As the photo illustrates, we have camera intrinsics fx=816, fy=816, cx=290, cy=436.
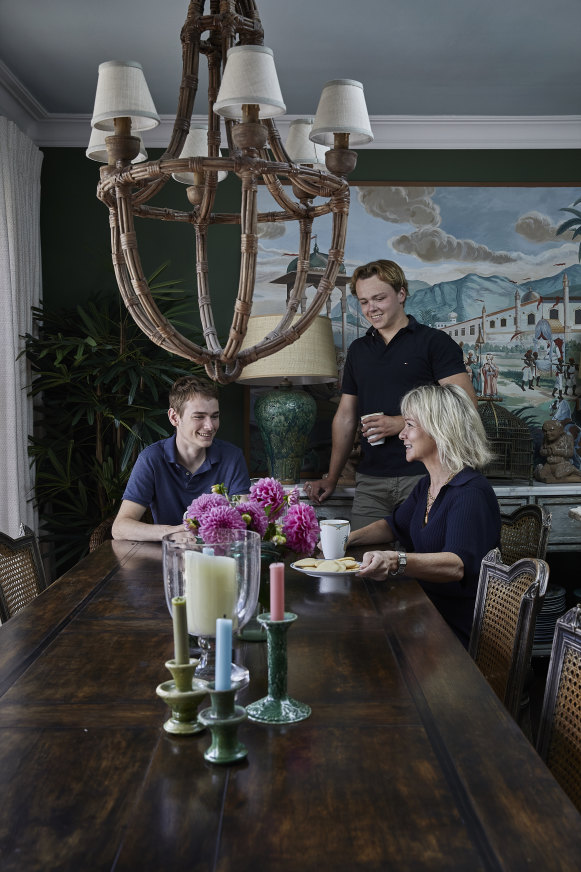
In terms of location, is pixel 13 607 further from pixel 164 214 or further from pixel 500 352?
pixel 500 352

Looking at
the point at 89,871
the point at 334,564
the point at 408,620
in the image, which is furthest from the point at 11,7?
Result: the point at 89,871

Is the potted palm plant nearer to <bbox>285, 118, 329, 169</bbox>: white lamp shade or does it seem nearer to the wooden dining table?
<bbox>285, 118, 329, 169</bbox>: white lamp shade

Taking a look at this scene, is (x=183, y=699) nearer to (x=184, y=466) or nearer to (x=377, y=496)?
(x=184, y=466)

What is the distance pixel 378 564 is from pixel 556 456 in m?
2.58

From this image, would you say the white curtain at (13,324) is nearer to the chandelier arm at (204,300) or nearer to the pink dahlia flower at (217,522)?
the chandelier arm at (204,300)

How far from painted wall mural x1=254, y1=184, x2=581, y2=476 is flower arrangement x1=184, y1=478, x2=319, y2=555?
2741 millimetres

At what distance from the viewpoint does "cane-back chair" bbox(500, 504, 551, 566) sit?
2697 mm

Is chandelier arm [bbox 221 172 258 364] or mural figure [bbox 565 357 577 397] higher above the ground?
chandelier arm [bbox 221 172 258 364]

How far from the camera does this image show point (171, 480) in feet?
9.96

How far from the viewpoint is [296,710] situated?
50.1 inches

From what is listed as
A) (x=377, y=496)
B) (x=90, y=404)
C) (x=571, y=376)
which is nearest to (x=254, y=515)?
(x=377, y=496)

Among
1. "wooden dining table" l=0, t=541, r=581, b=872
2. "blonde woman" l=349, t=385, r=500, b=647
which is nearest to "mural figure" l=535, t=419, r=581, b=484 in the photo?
"blonde woman" l=349, t=385, r=500, b=647

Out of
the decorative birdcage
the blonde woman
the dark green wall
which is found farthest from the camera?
the dark green wall

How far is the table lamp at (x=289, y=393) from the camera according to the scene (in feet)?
12.8
